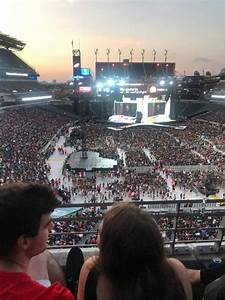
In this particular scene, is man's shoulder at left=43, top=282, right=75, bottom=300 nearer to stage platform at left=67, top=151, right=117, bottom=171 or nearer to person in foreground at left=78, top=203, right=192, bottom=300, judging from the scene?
person in foreground at left=78, top=203, right=192, bottom=300

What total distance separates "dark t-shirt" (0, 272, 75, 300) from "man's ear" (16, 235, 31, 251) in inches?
5.0

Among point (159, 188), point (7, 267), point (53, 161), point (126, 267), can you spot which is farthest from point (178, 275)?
point (53, 161)

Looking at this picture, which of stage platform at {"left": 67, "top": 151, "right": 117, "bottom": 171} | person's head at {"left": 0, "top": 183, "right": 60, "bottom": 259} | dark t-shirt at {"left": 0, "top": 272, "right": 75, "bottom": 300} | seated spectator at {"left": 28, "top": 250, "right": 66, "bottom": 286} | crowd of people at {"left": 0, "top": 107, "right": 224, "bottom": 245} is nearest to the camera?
dark t-shirt at {"left": 0, "top": 272, "right": 75, "bottom": 300}

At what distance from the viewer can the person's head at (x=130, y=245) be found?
75.7 inches

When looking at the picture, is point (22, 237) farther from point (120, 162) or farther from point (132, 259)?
point (120, 162)

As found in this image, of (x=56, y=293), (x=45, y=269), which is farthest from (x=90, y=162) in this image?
(x=56, y=293)

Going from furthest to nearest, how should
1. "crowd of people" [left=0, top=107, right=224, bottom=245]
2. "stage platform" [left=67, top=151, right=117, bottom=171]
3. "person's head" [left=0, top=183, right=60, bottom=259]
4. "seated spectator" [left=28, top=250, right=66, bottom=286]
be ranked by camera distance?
"stage platform" [left=67, top=151, right=117, bottom=171] → "crowd of people" [left=0, top=107, right=224, bottom=245] → "seated spectator" [left=28, top=250, right=66, bottom=286] → "person's head" [left=0, top=183, right=60, bottom=259]

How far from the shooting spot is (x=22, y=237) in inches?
74.4

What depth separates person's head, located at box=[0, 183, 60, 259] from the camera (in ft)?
6.13

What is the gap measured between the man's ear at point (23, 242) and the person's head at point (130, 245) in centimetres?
36

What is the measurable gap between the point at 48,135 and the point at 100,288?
1795 inches

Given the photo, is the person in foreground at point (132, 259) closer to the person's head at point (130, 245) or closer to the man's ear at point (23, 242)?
the person's head at point (130, 245)

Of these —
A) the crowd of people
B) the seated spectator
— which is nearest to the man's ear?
the seated spectator

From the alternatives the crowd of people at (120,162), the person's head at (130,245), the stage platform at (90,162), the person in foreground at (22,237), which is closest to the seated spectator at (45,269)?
the person in foreground at (22,237)
